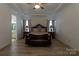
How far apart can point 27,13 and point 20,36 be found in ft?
2.29

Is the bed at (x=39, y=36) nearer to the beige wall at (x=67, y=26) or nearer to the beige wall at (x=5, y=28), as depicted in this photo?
the beige wall at (x=67, y=26)

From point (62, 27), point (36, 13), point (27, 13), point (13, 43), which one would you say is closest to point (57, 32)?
point (62, 27)

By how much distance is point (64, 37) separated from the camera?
3.31 meters

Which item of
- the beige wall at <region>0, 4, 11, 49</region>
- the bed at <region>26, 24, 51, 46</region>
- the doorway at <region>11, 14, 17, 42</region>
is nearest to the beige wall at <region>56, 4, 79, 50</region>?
the bed at <region>26, 24, 51, 46</region>

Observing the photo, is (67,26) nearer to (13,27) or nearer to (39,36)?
(39,36)

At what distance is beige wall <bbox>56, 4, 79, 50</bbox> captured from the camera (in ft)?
10.3

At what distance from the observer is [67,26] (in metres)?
3.26

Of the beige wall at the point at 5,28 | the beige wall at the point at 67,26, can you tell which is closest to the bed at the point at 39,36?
the beige wall at the point at 67,26

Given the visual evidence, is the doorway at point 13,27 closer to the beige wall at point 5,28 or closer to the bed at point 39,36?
the beige wall at point 5,28

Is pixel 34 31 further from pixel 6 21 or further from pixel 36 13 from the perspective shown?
pixel 6 21

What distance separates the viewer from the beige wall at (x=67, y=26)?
124 inches

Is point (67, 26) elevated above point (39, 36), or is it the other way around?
point (67, 26)

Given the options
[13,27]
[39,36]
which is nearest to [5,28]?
[13,27]

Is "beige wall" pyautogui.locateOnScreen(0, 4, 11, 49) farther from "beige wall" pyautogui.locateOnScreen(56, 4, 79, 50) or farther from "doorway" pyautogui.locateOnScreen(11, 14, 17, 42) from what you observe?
"beige wall" pyautogui.locateOnScreen(56, 4, 79, 50)
